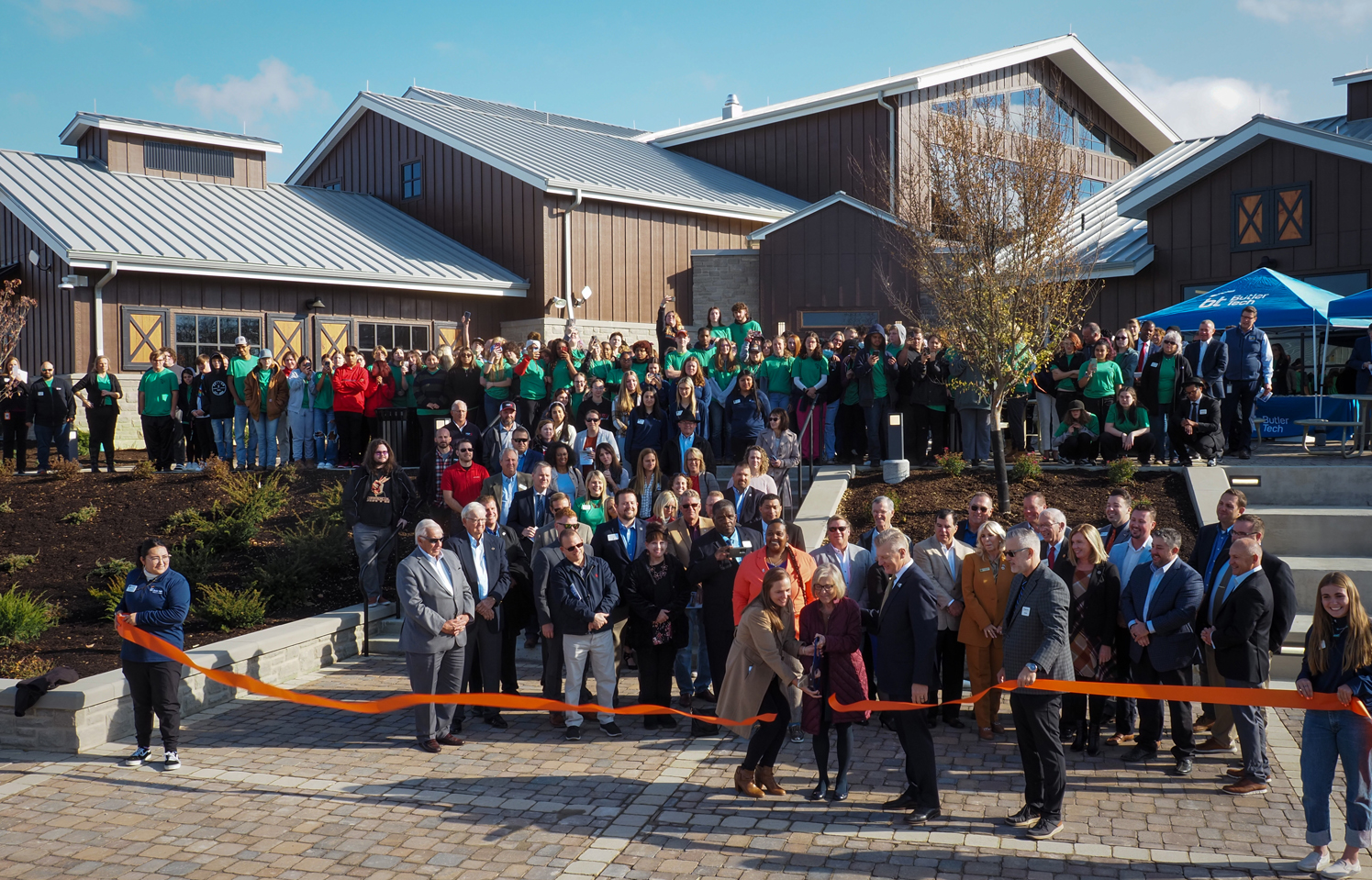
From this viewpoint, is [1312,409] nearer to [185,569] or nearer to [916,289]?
[916,289]

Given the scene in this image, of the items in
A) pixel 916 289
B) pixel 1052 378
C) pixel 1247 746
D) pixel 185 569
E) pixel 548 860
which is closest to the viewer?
pixel 548 860

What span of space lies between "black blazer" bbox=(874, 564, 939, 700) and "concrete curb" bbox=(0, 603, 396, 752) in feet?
18.6

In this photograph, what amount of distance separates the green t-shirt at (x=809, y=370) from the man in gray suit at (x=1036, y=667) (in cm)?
750

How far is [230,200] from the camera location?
23.8m

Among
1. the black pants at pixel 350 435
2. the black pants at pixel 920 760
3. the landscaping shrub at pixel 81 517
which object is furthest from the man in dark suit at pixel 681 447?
the landscaping shrub at pixel 81 517

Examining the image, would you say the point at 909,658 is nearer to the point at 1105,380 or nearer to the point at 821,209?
the point at 1105,380

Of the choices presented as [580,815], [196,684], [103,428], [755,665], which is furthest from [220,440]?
[755,665]

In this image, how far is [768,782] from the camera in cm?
712

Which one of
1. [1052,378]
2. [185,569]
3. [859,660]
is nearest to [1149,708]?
[859,660]

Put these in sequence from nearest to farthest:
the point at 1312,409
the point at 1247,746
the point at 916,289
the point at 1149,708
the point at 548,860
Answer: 1. the point at 548,860
2. the point at 1247,746
3. the point at 1149,708
4. the point at 1312,409
5. the point at 916,289

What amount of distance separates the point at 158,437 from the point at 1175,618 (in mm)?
14578

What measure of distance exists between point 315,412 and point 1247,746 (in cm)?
1350

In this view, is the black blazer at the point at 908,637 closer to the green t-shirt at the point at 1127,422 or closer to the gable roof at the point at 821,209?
the green t-shirt at the point at 1127,422

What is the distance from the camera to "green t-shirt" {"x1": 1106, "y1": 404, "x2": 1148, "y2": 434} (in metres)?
12.9
